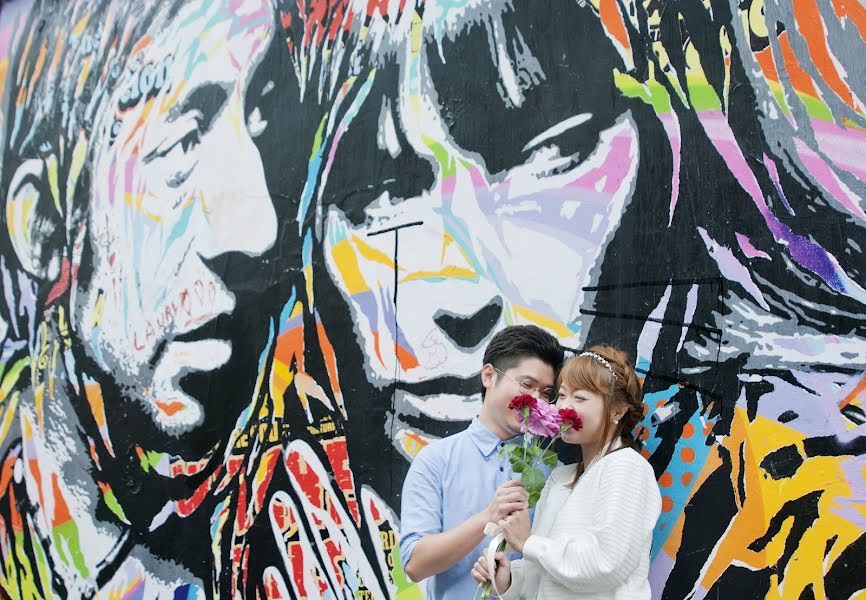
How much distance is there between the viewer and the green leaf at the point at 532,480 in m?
2.51

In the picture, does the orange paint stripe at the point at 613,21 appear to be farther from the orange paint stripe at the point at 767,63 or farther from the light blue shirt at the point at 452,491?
the light blue shirt at the point at 452,491

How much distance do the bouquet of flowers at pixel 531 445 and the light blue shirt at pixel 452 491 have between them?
0.18 metres

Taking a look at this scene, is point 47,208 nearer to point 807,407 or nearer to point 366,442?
point 366,442

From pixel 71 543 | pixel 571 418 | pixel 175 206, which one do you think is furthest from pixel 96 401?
pixel 571 418

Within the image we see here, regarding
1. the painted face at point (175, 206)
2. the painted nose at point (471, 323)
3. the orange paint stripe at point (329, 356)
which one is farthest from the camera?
the painted face at point (175, 206)

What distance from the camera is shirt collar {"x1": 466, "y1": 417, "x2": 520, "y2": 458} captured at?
284cm

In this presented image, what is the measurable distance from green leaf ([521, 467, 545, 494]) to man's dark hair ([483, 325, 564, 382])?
0.41 metres

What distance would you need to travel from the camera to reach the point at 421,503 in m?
2.79

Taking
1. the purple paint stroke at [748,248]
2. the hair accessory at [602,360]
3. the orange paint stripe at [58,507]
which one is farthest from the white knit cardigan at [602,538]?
the orange paint stripe at [58,507]

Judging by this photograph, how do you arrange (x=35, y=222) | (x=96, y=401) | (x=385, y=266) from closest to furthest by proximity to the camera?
(x=385, y=266) → (x=96, y=401) → (x=35, y=222)

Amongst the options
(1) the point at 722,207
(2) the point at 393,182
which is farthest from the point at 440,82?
(1) the point at 722,207

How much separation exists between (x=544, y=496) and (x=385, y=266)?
52.8 inches

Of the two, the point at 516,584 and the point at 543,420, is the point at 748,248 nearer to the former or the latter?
the point at 543,420

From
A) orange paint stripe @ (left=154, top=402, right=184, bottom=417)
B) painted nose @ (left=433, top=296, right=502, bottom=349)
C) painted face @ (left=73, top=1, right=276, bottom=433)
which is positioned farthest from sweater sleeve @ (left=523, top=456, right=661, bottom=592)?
orange paint stripe @ (left=154, top=402, right=184, bottom=417)
